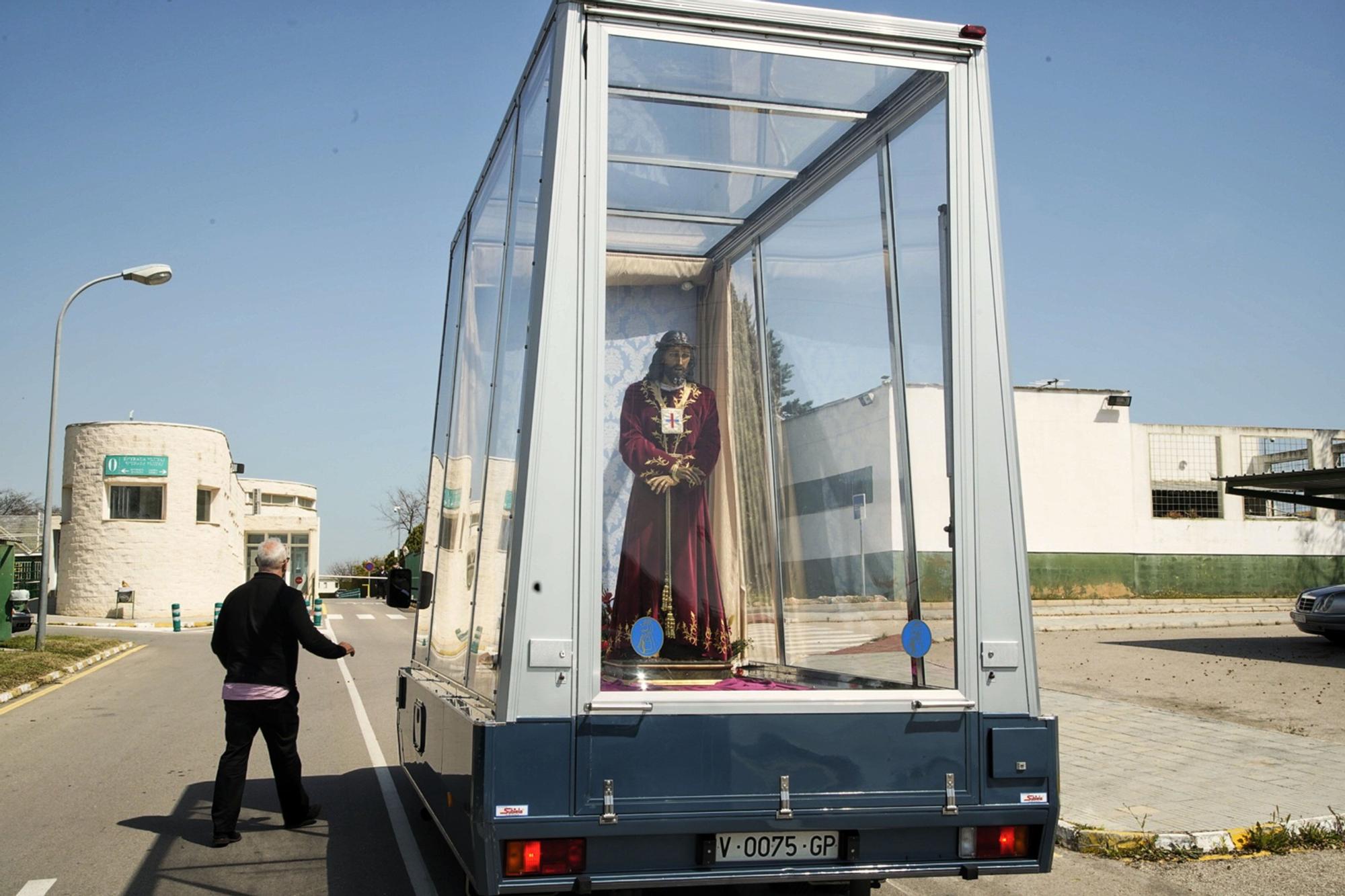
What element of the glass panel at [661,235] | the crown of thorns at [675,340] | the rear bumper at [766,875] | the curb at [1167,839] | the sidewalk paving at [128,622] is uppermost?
the glass panel at [661,235]

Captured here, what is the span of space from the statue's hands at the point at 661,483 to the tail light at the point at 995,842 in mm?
1795

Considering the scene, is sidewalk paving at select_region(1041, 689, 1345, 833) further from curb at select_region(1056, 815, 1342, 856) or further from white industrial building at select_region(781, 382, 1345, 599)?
white industrial building at select_region(781, 382, 1345, 599)

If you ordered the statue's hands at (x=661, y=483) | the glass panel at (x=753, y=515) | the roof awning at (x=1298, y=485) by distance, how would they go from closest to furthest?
the statue's hands at (x=661, y=483) < the glass panel at (x=753, y=515) < the roof awning at (x=1298, y=485)

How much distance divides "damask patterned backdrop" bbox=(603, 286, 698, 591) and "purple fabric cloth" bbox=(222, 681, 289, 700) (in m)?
3.28

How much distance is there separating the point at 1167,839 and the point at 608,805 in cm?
431

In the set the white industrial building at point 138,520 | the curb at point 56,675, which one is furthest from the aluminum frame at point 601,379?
the white industrial building at point 138,520

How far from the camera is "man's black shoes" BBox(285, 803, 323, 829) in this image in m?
7.19

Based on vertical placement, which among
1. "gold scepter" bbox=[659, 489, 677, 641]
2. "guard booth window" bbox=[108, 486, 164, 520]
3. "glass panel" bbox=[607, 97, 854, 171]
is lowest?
"gold scepter" bbox=[659, 489, 677, 641]

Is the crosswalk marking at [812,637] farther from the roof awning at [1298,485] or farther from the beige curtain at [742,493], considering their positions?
the roof awning at [1298,485]

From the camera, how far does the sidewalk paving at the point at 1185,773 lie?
23.7 ft

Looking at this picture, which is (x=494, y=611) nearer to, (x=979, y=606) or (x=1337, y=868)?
(x=979, y=606)

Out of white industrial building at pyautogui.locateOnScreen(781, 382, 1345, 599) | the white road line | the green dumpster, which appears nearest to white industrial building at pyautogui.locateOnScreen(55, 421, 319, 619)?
the green dumpster

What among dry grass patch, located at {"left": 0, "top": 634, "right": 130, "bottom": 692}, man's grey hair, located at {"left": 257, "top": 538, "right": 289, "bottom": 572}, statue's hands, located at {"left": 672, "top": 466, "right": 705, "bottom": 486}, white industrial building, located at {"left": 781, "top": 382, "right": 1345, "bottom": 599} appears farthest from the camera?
white industrial building, located at {"left": 781, "top": 382, "right": 1345, "bottom": 599}

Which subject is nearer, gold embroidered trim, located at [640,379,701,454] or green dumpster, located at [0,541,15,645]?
gold embroidered trim, located at [640,379,701,454]
